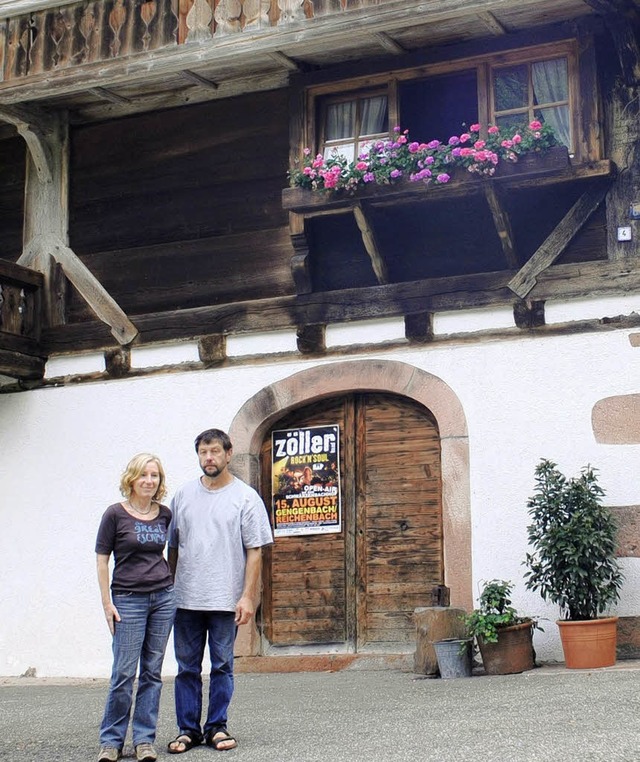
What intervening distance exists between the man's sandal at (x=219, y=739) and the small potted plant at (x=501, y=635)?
3.27 meters

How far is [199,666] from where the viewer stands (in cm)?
631

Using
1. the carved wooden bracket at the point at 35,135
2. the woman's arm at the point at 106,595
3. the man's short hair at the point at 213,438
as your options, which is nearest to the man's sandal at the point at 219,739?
the woman's arm at the point at 106,595

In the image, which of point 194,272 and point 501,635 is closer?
point 501,635

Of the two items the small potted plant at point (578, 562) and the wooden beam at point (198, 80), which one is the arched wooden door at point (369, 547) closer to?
the small potted plant at point (578, 562)

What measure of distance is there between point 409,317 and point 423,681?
10.7 ft

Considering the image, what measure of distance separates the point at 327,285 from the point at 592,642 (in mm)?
4097

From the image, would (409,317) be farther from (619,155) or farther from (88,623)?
(88,623)

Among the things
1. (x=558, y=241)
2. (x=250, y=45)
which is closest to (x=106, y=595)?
(x=558, y=241)

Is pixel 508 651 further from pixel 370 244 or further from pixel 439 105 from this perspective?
pixel 439 105

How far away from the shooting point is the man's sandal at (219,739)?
6.03 m

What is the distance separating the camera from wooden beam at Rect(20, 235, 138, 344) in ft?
39.6

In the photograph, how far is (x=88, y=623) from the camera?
11641 mm

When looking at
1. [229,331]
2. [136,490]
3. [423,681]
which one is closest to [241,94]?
[229,331]

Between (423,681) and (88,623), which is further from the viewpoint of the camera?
(88,623)
